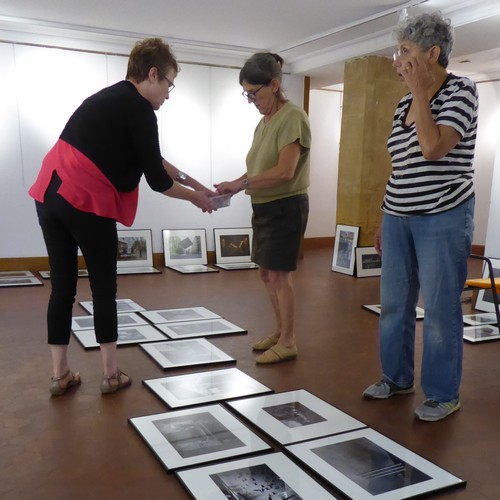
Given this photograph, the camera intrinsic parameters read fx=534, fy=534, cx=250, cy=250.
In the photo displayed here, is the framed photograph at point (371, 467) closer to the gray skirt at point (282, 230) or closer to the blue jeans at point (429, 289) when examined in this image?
the blue jeans at point (429, 289)

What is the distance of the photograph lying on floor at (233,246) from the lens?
5.91 m

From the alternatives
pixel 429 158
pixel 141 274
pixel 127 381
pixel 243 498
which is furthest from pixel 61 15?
pixel 243 498

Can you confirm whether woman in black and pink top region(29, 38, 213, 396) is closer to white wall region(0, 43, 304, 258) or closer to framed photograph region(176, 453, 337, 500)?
framed photograph region(176, 453, 337, 500)

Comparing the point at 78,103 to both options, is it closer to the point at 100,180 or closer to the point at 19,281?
the point at 19,281

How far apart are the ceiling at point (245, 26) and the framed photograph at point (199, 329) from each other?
8.36 feet

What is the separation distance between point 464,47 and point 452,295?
3.96 meters

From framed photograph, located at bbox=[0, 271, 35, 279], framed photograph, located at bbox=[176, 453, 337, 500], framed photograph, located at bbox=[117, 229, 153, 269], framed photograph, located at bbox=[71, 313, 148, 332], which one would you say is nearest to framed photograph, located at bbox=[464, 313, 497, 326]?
framed photograph, located at bbox=[71, 313, 148, 332]

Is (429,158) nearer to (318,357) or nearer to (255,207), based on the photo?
(255,207)

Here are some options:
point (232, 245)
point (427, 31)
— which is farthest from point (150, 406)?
point (232, 245)

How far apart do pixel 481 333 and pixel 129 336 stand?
2116 millimetres

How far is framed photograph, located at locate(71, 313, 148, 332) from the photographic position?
10.4 feet

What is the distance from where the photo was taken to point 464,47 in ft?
16.5

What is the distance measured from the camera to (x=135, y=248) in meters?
5.61

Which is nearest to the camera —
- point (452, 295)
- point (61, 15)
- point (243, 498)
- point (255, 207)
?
point (243, 498)
